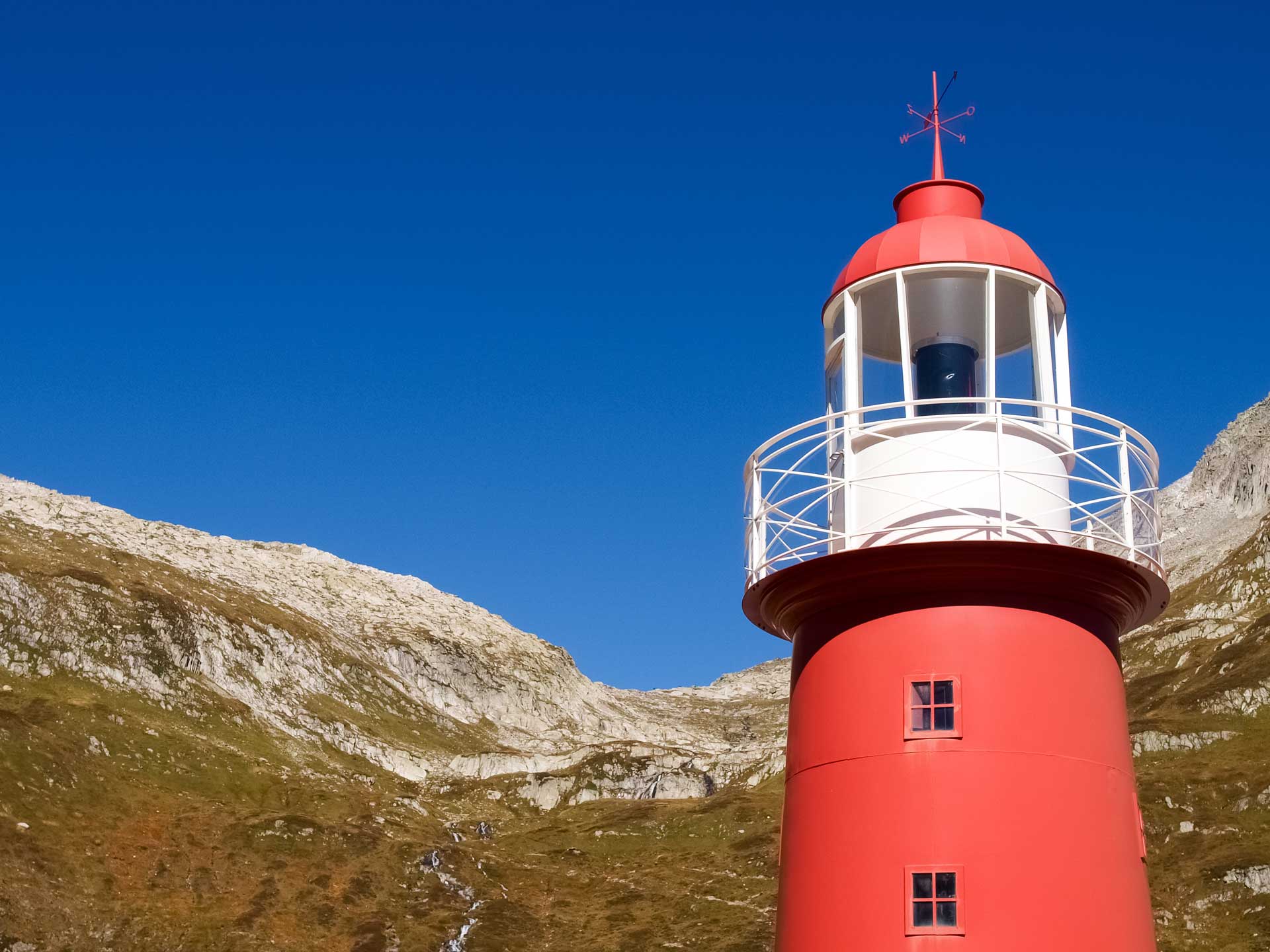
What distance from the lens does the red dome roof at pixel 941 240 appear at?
16.8 m

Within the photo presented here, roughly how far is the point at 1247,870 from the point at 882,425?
84.3m

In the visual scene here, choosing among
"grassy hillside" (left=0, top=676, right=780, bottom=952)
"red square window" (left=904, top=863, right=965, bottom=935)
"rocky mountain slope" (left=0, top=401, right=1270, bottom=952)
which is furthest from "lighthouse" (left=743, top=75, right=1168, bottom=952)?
"grassy hillside" (left=0, top=676, right=780, bottom=952)

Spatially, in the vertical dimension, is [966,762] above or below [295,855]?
below

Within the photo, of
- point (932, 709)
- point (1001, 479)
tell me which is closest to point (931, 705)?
point (932, 709)

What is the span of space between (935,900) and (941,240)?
806cm

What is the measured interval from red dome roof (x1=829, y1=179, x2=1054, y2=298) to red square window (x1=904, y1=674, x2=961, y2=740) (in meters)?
5.23

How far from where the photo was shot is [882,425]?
1605cm

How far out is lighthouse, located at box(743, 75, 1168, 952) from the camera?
1496cm

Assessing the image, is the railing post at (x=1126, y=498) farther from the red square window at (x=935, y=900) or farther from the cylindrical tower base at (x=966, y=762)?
the red square window at (x=935, y=900)

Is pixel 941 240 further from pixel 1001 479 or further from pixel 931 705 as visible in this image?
pixel 931 705

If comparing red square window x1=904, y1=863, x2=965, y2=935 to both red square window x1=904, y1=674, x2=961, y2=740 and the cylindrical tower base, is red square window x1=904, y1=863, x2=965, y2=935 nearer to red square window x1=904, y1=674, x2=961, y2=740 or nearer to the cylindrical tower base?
the cylindrical tower base

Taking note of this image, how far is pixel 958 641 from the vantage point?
15781 mm

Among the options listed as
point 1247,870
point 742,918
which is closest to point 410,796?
point 742,918

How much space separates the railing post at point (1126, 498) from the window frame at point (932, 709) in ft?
8.99
